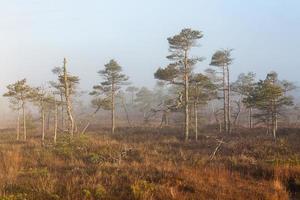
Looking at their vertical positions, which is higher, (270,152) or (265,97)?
(265,97)

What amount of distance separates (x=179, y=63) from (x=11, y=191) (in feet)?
83.1

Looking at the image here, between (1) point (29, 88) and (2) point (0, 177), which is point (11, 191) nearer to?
(2) point (0, 177)

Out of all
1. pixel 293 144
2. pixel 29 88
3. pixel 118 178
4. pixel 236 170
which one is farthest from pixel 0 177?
pixel 29 88

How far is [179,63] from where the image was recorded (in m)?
32.4

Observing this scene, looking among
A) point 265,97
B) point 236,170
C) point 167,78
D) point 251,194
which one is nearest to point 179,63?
point 167,78

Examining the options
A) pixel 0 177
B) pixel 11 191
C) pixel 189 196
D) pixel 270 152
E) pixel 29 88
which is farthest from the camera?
pixel 29 88

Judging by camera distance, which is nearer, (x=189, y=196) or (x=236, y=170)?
(x=189, y=196)

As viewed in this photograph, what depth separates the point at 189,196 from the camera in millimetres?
7480

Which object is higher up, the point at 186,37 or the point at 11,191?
the point at 186,37

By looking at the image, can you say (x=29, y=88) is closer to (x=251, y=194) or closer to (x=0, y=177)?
(x=0, y=177)

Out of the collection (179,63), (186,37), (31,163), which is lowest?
A: (31,163)

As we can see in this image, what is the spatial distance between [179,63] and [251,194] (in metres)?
25.3

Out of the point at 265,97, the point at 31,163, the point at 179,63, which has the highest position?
the point at 179,63

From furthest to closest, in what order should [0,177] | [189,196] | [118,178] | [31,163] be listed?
[31,163] → [0,177] → [118,178] → [189,196]
